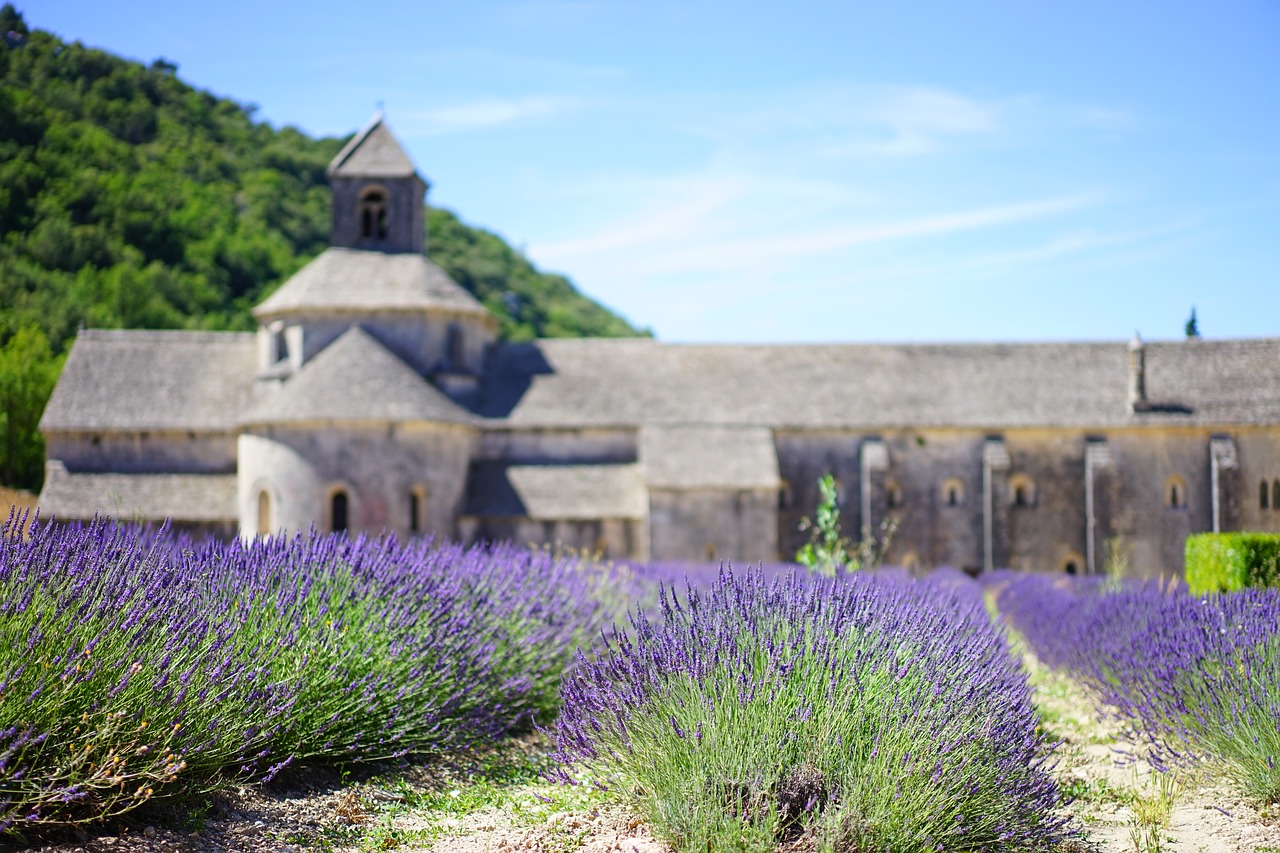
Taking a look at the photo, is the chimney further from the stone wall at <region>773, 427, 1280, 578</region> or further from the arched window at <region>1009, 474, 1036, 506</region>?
the arched window at <region>1009, 474, 1036, 506</region>

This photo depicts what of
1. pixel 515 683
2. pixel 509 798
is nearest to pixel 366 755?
pixel 509 798

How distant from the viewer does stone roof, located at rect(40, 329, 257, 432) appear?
29.8 meters

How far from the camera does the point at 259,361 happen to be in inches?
1235

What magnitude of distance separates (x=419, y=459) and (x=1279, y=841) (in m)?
22.3

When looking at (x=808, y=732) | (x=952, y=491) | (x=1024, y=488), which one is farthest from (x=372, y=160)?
(x=808, y=732)

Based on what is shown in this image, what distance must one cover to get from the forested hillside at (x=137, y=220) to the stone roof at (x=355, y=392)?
14.8m

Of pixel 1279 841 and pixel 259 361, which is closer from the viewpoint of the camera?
pixel 1279 841

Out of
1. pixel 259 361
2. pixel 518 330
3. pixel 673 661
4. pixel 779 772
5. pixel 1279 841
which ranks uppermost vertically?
pixel 518 330

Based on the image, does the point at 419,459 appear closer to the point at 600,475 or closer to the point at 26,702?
the point at 600,475

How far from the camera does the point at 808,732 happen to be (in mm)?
5711

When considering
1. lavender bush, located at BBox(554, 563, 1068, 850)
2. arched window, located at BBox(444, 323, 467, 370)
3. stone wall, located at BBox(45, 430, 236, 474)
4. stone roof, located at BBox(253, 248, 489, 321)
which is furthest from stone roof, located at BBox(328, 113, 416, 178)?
lavender bush, located at BBox(554, 563, 1068, 850)

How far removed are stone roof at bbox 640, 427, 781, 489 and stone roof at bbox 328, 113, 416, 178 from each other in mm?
10225

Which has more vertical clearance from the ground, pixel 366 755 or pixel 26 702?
pixel 26 702

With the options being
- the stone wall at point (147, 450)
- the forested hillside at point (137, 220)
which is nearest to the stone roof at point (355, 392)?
the stone wall at point (147, 450)
